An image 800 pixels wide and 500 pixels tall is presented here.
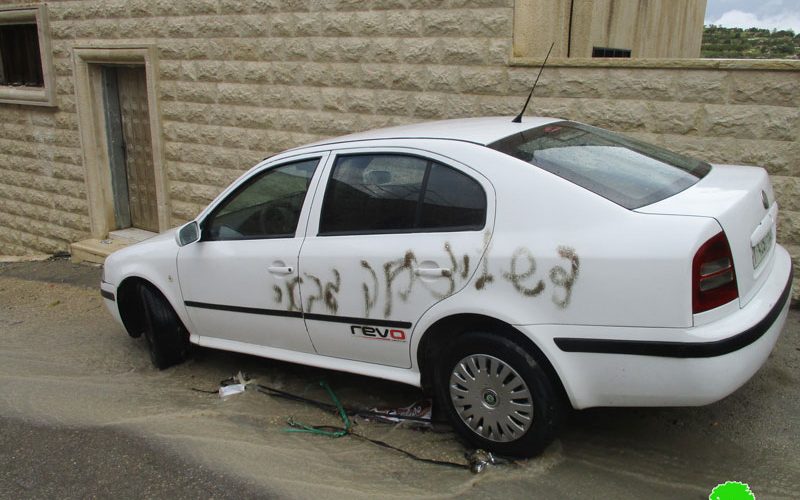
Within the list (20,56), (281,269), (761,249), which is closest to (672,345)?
(761,249)

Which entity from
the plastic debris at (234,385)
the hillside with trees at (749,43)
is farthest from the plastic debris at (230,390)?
the hillside with trees at (749,43)

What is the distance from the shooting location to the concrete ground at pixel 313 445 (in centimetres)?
353

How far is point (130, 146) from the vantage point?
33.5 feet

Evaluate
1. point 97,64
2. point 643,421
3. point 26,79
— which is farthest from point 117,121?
point 643,421

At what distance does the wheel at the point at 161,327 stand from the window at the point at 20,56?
763 centimetres

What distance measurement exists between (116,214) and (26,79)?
3.07 meters

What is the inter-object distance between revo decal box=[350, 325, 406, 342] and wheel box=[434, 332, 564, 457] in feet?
0.94

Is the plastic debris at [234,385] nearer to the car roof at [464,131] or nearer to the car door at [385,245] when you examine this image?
the car door at [385,245]

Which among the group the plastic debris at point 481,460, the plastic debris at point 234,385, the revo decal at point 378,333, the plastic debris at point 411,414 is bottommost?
the plastic debris at point 234,385

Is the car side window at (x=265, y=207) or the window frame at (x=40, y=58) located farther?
the window frame at (x=40, y=58)

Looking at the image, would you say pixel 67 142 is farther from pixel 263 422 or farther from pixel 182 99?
pixel 263 422

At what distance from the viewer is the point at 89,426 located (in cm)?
446

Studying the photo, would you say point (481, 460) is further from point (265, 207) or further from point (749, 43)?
point (749, 43)

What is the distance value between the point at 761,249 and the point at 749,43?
23.4 ft
